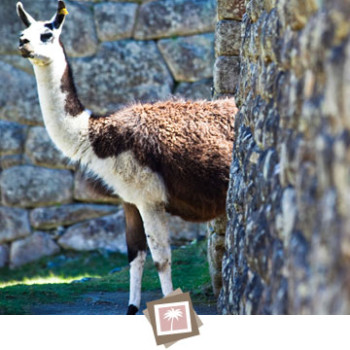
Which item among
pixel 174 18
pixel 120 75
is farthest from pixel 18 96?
pixel 174 18

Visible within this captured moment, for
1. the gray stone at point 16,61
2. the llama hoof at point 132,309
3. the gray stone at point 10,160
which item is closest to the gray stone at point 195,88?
the gray stone at point 16,61

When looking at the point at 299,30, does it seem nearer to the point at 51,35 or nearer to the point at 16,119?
the point at 51,35

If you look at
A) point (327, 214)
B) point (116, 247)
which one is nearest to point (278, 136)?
point (327, 214)

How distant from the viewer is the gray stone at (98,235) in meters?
6.77

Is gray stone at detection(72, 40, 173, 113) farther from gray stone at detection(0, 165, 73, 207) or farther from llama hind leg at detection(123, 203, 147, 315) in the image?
llama hind leg at detection(123, 203, 147, 315)

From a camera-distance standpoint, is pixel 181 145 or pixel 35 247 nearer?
pixel 181 145

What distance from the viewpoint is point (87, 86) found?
674 cm

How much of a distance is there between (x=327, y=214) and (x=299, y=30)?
2.08 feet

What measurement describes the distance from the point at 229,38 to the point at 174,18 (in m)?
2.57

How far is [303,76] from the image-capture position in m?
1.70

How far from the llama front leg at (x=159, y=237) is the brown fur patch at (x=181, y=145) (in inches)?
4.1

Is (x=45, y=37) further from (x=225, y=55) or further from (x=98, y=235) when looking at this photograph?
(x=98, y=235)

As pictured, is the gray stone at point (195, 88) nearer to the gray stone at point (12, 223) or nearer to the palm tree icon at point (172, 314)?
the gray stone at point (12, 223)

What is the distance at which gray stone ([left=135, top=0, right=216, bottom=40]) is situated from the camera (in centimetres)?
674
